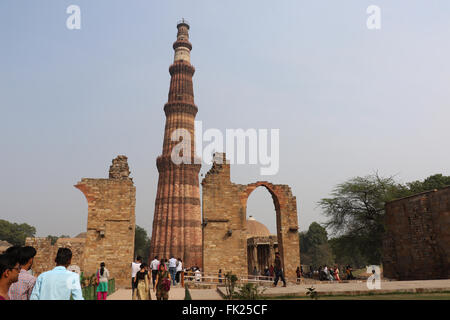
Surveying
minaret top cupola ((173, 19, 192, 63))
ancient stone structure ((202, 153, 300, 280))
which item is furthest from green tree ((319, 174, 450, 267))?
minaret top cupola ((173, 19, 192, 63))

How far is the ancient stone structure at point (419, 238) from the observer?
1258cm

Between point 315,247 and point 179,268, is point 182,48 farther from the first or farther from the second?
point 315,247

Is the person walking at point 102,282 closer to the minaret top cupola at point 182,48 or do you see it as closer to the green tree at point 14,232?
the minaret top cupola at point 182,48

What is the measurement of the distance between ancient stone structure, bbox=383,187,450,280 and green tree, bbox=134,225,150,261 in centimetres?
3629

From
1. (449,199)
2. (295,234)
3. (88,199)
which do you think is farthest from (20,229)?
(449,199)

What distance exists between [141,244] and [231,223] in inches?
1407

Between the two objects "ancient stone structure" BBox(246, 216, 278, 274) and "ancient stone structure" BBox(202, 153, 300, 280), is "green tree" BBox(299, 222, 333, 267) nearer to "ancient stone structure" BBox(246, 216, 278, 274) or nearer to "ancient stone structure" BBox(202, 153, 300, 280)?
"ancient stone structure" BBox(246, 216, 278, 274)

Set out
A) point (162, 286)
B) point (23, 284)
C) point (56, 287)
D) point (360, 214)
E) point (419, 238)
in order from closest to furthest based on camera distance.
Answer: point (56, 287) → point (23, 284) → point (162, 286) → point (419, 238) → point (360, 214)

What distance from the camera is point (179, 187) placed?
94.5 feet

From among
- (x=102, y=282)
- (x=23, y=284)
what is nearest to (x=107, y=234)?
(x=102, y=282)
